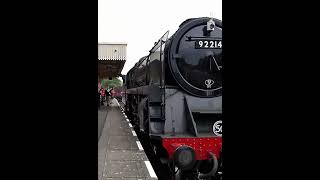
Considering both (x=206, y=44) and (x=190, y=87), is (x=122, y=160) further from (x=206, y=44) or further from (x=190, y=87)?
(x=206, y=44)

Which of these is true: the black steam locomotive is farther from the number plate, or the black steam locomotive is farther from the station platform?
the station platform

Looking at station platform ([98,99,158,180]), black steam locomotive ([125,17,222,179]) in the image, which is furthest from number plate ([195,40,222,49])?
station platform ([98,99,158,180])

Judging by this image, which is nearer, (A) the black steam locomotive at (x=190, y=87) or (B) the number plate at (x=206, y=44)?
(A) the black steam locomotive at (x=190, y=87)

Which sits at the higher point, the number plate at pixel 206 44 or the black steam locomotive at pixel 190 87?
the number plate at pixel 206 44

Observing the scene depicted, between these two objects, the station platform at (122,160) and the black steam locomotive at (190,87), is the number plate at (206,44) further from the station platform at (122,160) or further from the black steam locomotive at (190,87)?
the station platform at (122,160)

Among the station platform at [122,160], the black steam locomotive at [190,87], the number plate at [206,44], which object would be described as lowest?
the station platform at [122,160]

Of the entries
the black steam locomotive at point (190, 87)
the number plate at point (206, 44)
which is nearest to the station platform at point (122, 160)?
the black steam locomotive at point (190, 87)

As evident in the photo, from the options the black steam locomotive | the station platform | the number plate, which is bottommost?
the station platform

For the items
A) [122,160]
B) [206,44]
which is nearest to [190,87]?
[206,44]

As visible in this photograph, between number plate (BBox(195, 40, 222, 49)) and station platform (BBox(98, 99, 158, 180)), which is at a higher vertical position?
number plate (BBox(195, 40, 222, 49))
